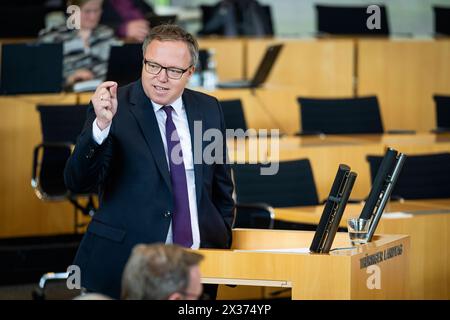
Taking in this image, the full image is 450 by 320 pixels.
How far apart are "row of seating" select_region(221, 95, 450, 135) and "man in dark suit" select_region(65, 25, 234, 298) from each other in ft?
13.3

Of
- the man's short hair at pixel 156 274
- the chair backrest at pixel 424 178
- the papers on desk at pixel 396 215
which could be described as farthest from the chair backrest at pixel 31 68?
the man's short hair at pixel 156 274

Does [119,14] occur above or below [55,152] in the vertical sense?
above

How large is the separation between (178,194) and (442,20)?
8.92m

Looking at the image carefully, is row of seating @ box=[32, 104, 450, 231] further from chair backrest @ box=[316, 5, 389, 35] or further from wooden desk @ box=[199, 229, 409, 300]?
chair backrest @ box=[316, 5, 389, 35]

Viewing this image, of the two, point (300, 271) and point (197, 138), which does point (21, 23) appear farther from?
point (300, 271)

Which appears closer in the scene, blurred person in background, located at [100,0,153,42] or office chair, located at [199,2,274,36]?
blurred person in background, located at [100,0,153,42]

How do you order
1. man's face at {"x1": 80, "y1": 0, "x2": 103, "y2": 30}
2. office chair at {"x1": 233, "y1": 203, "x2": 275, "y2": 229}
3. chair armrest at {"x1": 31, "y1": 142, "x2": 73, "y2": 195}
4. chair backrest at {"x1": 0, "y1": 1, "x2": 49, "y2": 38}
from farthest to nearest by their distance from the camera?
chair backrest at {"x1": 0, "y1": 1, "x2": 49, "y2": 38}
man's face at {"x1": 80, "y1": 0, "x2": 103, "y2": 30}
chair armrest at {"x1": 31, "y1": 142, "x2": 73, "y2": 195}
office chair at {"x1": 233, "y1": 203, "x2": 275, "y2": 229}

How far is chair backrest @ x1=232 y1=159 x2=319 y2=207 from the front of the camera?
6.61 meters

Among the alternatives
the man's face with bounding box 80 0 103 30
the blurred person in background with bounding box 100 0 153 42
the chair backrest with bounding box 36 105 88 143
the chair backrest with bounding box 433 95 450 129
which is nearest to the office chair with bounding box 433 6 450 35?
the blurred person in background with bounding box 100 0 153 42

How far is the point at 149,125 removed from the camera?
3.91 m

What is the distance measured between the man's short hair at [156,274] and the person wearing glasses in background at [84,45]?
602 cm

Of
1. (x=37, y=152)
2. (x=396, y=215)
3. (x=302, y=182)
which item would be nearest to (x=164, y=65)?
(x=396, y=215)

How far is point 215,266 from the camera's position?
3736mm
